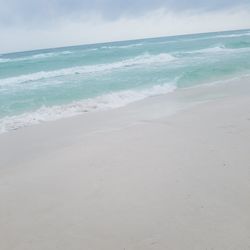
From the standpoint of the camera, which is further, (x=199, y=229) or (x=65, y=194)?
(x=65, y=194)

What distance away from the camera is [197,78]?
41.5 feet

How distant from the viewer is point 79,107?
8812 mm

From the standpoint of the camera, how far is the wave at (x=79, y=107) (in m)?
7.70

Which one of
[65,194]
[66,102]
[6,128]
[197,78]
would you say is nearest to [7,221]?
[65,194]

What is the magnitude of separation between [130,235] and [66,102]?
7757mm

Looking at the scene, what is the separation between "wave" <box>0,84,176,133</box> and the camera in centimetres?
770

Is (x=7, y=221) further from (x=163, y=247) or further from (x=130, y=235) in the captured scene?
(x=163, y=247)

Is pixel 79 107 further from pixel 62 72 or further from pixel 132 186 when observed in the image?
pixel 62 72

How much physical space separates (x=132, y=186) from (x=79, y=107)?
5.65 m

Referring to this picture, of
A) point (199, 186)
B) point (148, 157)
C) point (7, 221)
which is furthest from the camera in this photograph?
point (148, 157)

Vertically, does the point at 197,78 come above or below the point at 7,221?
above

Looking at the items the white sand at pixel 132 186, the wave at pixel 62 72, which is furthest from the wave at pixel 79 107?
the wave at pixel 62 72

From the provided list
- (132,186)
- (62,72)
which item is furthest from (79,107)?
(62,72)

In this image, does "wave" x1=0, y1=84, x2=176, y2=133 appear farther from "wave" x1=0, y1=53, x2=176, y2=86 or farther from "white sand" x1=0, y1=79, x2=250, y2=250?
"wave" x1=0, y1=53, x2=176, y2=86
